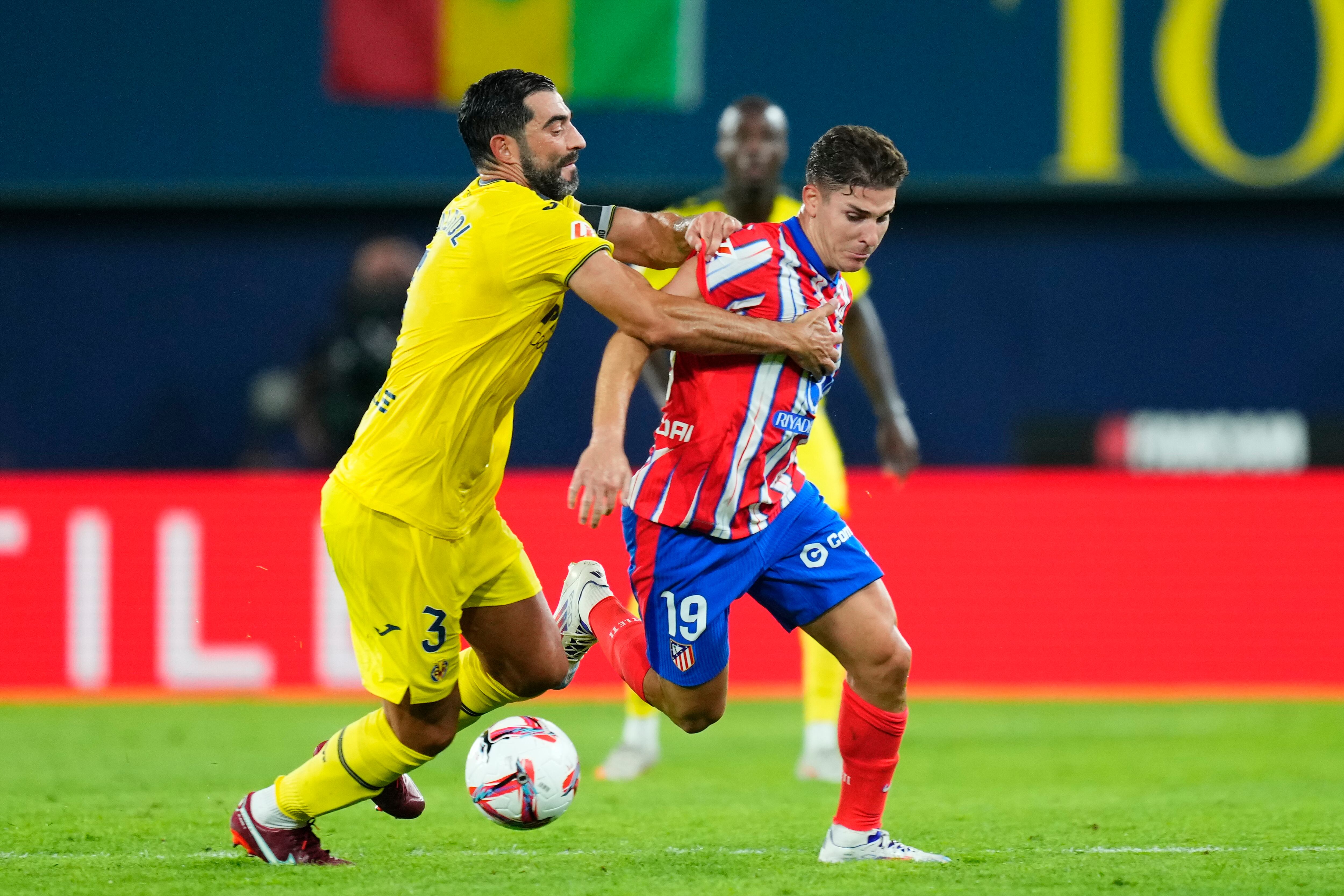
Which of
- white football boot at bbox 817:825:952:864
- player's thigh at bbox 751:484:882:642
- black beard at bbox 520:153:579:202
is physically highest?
black beard at bbox 520:153:579:202

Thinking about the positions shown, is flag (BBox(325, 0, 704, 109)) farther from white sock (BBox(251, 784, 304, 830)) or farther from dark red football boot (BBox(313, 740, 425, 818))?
white sock (BBox(251, 784, 304, 830))

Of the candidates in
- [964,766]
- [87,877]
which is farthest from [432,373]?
[964,766]

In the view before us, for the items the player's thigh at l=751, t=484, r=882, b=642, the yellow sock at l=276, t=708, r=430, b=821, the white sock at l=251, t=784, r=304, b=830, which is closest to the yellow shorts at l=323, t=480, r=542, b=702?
the yellow sock at l=276, t=708, r=430, b=821

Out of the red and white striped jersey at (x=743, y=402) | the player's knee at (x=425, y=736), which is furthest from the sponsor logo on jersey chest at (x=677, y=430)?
the player's knee at (x=425, y=736)

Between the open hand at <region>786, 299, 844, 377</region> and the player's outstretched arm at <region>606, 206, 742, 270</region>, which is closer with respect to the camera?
the open hand at <region>786, 299, 844, 377</region>

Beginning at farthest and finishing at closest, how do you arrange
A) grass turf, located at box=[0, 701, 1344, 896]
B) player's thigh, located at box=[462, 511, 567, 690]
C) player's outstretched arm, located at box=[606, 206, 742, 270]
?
player's outstretched arm, located at box=[606, 206, 742, 270]
player's thigh, located at box=[462, 511, 567, 690]
grass turf, located at box=[0, 701, 1344, 896]

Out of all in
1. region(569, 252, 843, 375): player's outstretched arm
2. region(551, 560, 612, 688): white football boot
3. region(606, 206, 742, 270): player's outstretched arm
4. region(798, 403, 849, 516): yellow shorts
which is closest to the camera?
region(569, 252, 843, 375): player's outstretched arm

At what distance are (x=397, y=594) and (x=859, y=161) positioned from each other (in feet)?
5.07

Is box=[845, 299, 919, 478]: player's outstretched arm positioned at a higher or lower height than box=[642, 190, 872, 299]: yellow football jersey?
lower

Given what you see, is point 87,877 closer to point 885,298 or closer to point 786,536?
point 786,536

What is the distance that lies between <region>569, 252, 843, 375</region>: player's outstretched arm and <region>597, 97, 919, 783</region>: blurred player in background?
1.85 metres

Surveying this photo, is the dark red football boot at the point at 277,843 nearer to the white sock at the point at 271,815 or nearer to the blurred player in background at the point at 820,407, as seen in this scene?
the white sock at the point at 271,815

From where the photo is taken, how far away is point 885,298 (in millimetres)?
11914

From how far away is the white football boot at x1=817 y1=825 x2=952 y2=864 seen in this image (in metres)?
4.52
